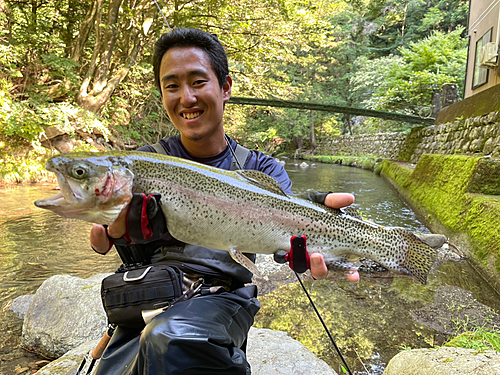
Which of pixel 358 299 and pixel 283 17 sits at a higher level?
pixel 283 17

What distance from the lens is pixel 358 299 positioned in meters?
4.69

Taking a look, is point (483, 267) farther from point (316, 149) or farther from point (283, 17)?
point (316, 149)

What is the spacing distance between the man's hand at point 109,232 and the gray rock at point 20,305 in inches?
127

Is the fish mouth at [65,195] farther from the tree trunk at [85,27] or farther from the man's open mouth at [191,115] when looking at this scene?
the tree trunk at [85,27]

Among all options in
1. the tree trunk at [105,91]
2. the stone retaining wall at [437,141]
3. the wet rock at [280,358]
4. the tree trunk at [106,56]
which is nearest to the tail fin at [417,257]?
the wet rock at [280,358]

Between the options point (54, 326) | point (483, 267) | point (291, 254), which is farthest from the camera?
point (483, 267)

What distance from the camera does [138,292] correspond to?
5.87 ft

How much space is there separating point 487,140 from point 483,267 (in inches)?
225

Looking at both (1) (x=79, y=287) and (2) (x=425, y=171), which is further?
(2) (x=425, y=171)

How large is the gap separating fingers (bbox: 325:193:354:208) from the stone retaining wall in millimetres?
8233

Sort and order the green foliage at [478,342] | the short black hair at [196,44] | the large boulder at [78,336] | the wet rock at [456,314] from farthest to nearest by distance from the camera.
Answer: the wet rock at [456,314] → the green foliage at [478,342] → the large boulder at [78,336] → the short black hair at [196,44]

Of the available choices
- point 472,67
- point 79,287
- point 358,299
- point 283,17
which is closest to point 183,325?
point 79,287

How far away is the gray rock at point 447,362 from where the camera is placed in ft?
6.79

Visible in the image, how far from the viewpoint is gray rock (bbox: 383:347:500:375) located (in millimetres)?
2070
